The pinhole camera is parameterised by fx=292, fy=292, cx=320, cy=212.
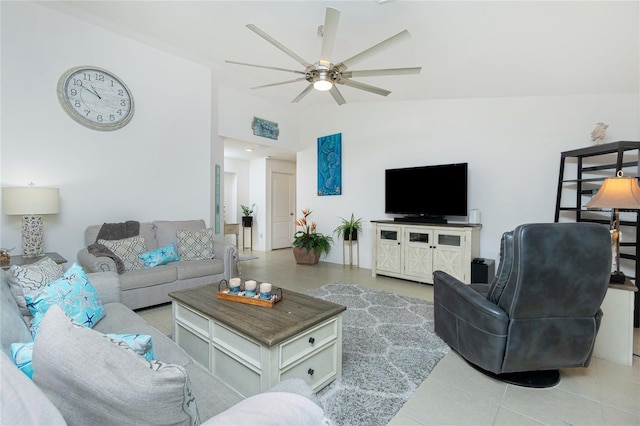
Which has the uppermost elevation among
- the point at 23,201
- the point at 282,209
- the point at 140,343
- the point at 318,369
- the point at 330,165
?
the point at 330,165

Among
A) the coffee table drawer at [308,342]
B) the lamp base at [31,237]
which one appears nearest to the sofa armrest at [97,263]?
the lamp base at [31,237]

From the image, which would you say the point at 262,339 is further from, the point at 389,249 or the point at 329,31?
the point at 389,249

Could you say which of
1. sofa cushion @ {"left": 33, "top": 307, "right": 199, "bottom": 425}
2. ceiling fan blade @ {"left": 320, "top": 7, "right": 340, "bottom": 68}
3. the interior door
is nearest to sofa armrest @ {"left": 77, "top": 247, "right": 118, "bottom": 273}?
sofa cushion @ {"left": 33, "top": 307, "right": 199, "bottom": 425}

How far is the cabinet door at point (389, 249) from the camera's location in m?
4.48

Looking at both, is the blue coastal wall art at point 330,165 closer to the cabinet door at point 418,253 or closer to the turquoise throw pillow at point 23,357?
the cabinet door at point 418,253

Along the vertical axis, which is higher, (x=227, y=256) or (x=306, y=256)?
(x=227, y=256)

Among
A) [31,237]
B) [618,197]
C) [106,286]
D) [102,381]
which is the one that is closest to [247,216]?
[31,237]

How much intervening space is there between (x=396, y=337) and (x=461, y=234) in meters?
1.97

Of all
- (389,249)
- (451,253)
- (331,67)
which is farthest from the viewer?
(389,249)

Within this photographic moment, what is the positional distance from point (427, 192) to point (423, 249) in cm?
88

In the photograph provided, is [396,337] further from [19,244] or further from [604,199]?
[19,244]

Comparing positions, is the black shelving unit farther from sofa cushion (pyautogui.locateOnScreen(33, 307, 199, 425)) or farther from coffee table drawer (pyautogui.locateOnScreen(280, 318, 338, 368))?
sofa cushion (pyautogui.locateOnScreen(33, 307, 199, 425))

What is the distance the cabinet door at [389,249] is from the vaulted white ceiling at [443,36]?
2.15 meters

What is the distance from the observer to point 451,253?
3980 mm
